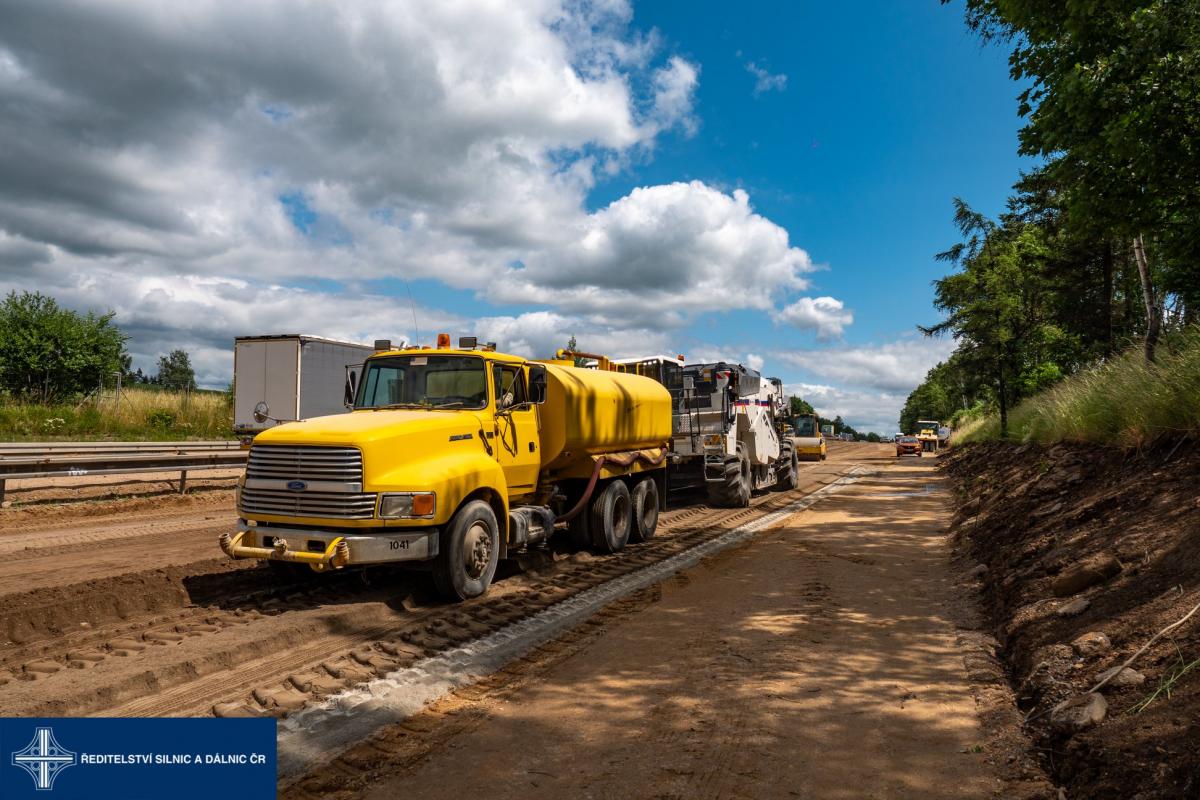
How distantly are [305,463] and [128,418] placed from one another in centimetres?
2501

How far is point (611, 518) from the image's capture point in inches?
416

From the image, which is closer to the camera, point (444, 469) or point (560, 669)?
point (560, 669)

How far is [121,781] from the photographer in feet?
9.84

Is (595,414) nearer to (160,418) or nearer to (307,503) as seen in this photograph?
(307,503)

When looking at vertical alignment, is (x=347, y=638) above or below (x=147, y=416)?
below

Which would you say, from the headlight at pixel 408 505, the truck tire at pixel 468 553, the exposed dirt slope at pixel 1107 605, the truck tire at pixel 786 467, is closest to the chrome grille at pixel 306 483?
the headlight at pixel 408 505

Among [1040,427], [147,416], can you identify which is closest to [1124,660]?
[1040,427]

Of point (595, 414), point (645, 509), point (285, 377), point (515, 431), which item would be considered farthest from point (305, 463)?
point (285, 377)

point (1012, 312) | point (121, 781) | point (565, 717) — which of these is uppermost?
point (1012, 312)

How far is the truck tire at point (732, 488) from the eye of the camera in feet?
52.1

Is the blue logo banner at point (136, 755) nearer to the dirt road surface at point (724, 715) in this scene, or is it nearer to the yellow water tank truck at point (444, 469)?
the dirt road surface at point (724, 715)

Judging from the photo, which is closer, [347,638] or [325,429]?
[347,638]

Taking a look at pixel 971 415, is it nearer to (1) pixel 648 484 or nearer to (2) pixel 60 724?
(1) pixel 648 484

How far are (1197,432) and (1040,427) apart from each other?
9.12 metres
